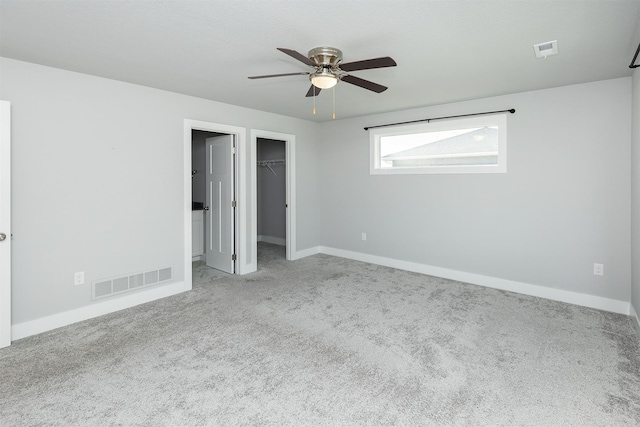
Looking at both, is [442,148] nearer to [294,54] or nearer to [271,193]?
[294,54]

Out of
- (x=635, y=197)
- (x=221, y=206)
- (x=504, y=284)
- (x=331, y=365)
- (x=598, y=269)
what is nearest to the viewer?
(x=331, y=365)

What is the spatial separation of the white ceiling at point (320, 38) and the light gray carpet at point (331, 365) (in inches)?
94.3

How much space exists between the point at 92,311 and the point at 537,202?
502 cm

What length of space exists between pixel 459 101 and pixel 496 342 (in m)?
3.07

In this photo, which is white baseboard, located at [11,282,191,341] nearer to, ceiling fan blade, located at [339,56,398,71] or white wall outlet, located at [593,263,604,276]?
ceiling fan blade, located at [339,56,398,71]

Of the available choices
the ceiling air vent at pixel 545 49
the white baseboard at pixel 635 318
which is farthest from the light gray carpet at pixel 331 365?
the ceiling air vent at pixel 545 49

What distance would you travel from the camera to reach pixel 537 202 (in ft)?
13.1

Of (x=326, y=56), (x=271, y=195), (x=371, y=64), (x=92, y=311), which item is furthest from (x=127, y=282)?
(x=271, y=195)

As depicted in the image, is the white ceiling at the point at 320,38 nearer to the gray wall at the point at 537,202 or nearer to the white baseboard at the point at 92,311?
the gray wall at the point at 537,202

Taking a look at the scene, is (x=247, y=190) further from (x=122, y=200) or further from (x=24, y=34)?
(x=24, y=34)

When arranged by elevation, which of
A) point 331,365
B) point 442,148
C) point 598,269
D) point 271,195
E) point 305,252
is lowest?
point 331,365

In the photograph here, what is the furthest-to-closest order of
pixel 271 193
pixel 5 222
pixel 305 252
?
pixel 271 193
pixel 305 252
pixel 5 222

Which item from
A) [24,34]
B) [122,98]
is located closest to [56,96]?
[122,98]

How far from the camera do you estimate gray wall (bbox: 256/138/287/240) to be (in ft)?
23.2
